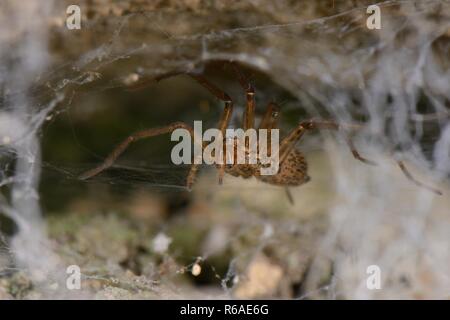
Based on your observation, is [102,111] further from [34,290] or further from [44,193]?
[34,290]

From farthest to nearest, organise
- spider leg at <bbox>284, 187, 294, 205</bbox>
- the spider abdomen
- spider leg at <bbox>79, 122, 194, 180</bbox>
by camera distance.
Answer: spider leg at <bbox>284, 187, 294, 205</bbox> < the spider abdomen < spider leg at <bbox>79, 122, 194, 180</bbox>

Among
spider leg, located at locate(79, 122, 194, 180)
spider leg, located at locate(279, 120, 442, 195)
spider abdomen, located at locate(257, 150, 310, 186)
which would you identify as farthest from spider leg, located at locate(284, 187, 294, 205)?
spider leg, located at locate(79, 122, 194, 180)

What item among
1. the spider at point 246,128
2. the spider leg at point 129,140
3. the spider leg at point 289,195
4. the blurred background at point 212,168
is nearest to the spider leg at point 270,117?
the spider at point 246,128

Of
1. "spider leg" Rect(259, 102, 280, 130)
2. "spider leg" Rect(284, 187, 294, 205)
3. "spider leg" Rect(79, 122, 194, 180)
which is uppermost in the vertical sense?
"spider leg" Rect(259, 102, 280, 130)

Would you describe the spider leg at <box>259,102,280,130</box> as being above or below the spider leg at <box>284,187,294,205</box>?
above

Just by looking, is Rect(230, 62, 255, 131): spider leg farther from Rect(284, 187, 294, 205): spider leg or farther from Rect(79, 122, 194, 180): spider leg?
Rect(284, 187, 294, 205): spider leg

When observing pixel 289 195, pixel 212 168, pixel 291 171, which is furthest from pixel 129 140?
pixel 289 195

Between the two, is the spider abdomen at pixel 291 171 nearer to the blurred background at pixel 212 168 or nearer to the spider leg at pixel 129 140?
the blurred background at pixel 212 168

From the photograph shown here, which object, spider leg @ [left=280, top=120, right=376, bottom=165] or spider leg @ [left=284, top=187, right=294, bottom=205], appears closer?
spider leg @ [left=280, top=120, right=376, bottom=165]

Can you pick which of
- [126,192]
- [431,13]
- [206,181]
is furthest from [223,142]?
[431,13]

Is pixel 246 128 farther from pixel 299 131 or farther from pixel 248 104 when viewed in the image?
pixel 299 131
